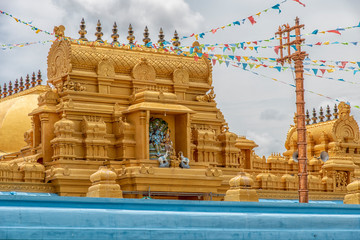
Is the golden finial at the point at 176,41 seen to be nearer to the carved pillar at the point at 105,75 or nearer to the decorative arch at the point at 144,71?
the decorative arch at the point at 144,71

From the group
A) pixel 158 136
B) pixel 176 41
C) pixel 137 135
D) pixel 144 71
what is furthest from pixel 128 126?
pixel 176 41

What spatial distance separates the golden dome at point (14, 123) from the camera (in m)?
42.2

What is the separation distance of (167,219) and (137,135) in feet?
40.6

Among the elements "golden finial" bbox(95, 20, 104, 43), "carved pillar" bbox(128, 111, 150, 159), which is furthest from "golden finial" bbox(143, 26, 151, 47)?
"carved pillar" bbox(128, 111, 150, 159)

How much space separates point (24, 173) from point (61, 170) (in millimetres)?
1616

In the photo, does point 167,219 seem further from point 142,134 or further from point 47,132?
point 47,132

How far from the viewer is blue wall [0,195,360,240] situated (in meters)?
20.0

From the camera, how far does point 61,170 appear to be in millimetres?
32188

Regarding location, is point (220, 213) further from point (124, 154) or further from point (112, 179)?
point (124, 154)

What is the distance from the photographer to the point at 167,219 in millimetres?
21859

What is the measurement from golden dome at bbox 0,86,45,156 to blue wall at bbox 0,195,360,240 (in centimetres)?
2106

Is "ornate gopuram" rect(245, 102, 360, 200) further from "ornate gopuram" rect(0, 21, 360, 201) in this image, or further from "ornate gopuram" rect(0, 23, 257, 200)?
"ornate gopuram" rect(0, 23, 257, 200)

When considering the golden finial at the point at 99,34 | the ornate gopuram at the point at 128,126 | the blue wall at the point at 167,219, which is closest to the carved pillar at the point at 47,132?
the ornate gopuram at the point at 128,126

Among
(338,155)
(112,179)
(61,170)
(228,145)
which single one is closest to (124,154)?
(61,170)
